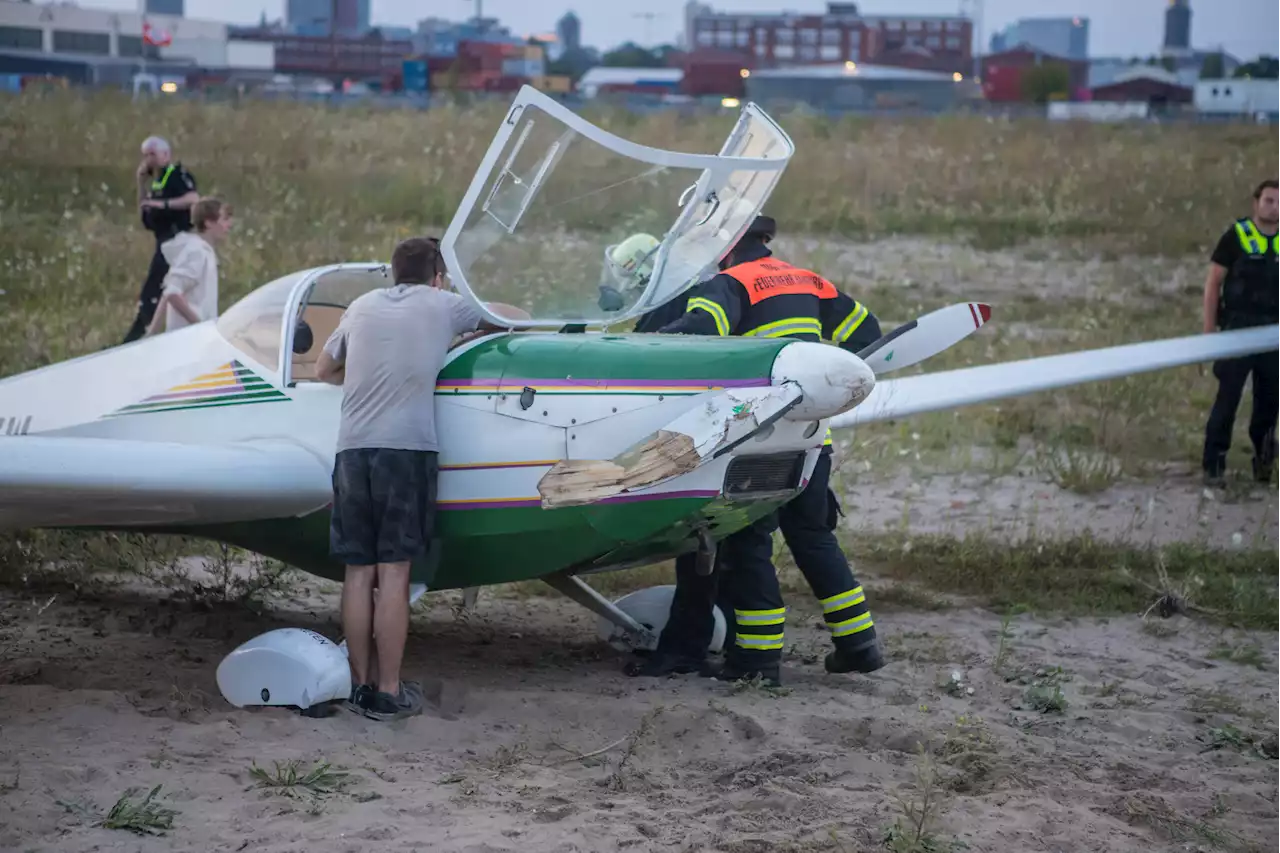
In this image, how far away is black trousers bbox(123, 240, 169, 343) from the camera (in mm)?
12109

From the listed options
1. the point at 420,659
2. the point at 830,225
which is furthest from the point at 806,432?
the point at 830,225

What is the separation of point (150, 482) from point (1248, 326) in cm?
724

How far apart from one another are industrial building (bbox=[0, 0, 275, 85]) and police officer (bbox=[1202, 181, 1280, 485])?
42.0ft

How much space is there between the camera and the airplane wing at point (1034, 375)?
7801mm

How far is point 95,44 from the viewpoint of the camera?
31.1m

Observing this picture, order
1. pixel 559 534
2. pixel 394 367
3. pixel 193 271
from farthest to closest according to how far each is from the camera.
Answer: pixel 193 271
pixel 559 534
pixel 394 367

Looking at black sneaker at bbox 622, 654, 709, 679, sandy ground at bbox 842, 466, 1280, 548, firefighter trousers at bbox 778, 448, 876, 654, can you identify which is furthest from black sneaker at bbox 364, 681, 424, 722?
sandy ground at bbox 842, 466, 1280, 548

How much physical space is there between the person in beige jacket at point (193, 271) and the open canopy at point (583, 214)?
15.2 feet

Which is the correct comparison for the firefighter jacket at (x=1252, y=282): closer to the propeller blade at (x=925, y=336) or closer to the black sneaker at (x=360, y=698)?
the propeller blade at (x=925, y=336)

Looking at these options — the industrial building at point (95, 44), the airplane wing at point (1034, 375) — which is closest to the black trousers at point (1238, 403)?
the airplane wing at point (1034, 375)

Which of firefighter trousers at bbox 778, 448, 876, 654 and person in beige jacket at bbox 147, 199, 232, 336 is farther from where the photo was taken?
person in beige jacket at bbox 147, 199, 232, 336

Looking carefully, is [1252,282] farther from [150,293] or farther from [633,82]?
[633,82]

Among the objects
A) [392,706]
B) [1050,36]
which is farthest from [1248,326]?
[1050,36]

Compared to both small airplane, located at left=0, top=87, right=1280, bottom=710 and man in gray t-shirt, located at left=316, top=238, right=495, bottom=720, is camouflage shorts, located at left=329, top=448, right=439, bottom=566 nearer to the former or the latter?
man in gray t-shirt, located at left=316, top=238, right=495, bottom=720
